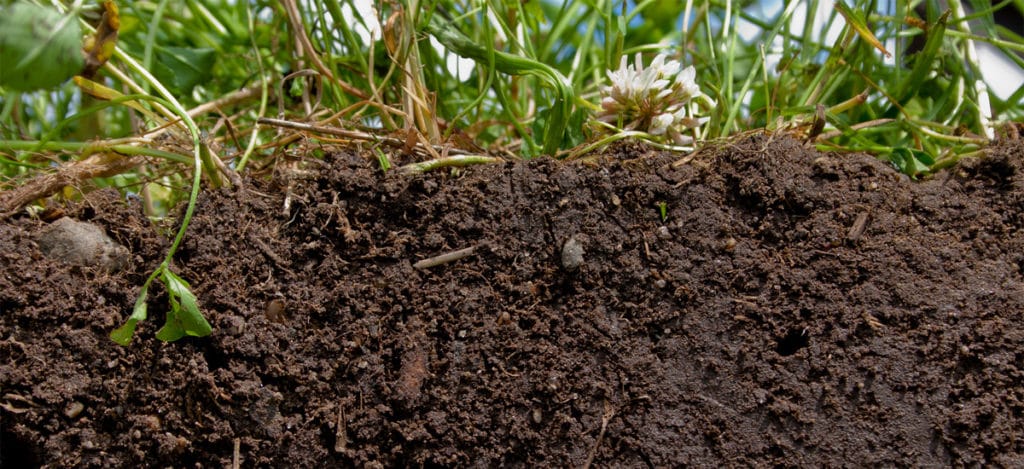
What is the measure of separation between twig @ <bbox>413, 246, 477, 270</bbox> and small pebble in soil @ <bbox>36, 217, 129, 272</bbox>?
1.20 ft

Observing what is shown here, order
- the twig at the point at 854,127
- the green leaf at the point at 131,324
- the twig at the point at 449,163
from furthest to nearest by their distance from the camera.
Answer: the twig at the point at 854,127 → the twig at the point at 449,163 → the green leaf at the point at 131,324

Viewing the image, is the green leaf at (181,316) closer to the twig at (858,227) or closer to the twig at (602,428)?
the twig at (602,428)

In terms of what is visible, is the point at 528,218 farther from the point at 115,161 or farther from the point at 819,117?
the point at 115,161

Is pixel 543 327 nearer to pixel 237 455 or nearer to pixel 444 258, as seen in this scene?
pixel 444 258

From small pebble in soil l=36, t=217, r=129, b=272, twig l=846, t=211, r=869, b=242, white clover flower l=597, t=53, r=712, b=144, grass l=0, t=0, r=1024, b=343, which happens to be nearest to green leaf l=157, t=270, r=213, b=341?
grass l=0, t=0, r=1024, b=343

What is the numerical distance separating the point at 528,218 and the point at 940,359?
518 millimetres

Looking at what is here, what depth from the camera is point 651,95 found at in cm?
94

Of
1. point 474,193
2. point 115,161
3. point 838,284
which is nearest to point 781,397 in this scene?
point 838,284

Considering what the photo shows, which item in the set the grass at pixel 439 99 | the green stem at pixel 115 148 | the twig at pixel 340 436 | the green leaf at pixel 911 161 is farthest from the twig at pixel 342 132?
the green leaf at pixel 911 161

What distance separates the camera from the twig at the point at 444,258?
85 centimetres

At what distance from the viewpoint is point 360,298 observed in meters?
0.84

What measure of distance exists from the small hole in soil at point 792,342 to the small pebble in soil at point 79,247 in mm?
809

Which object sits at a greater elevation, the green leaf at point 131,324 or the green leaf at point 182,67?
the green leaf at point 182,67

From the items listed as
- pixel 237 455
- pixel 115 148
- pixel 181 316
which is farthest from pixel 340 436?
pixel 115 148
